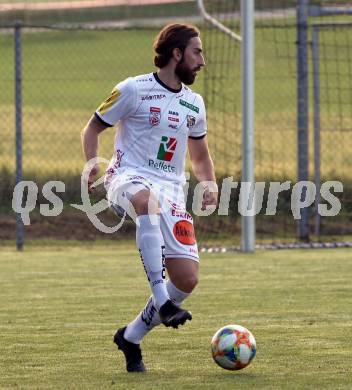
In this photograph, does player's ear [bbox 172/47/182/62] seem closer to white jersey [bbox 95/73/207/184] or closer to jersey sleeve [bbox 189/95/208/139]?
white jersey [bbox 95/73/207/184]

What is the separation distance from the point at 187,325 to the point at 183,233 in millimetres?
1816

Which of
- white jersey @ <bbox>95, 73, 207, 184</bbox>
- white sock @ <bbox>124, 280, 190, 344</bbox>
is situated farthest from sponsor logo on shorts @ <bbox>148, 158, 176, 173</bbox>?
white sock @ <bbox>124, 280, 190, 344</bbox>

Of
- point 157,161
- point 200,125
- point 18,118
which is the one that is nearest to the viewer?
point 157,161

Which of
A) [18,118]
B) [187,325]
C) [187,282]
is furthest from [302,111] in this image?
[187,282]

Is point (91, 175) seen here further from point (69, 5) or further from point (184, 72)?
point (69, 5)

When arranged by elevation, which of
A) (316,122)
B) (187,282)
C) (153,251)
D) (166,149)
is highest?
(316,122)

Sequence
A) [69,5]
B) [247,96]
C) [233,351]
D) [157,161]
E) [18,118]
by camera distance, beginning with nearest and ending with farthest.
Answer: [233,351]
[157,161]
[247,96]
[18,118]
[69,5]

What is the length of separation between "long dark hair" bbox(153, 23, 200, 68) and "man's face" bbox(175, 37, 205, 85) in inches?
1.2

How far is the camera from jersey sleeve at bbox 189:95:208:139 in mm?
7867

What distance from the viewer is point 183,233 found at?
749 centimetres

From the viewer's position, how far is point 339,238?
16391mm

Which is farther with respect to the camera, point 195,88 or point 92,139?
point 195,88

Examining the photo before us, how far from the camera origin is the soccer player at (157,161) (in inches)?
292

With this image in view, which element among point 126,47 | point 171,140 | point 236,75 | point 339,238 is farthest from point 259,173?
point 126,47
